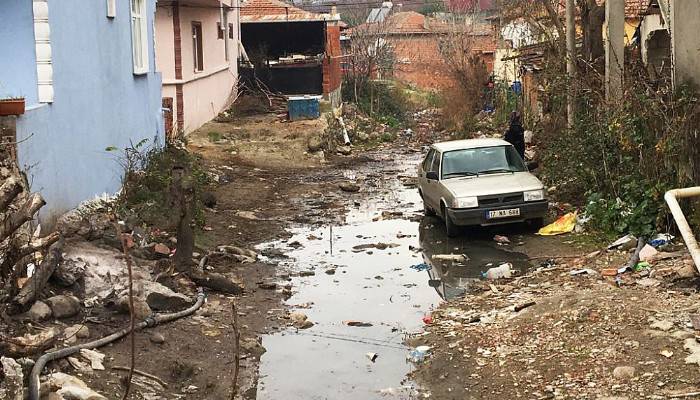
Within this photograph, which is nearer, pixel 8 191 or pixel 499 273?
pixel 8 191

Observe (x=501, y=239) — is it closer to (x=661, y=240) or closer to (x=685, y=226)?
(x=661, y=240)

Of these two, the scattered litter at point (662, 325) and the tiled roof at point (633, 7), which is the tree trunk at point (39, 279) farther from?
the tiled roof at point (633, 7)

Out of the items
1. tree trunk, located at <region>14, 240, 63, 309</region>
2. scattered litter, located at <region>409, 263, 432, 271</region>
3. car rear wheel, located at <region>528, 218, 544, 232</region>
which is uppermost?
tree trunk, located at <region>14, 240, 63, 309</region>

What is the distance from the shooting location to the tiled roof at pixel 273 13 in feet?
116

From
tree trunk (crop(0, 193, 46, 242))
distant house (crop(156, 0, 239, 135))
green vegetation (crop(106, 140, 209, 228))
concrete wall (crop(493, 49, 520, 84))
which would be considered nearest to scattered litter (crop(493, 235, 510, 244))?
green vegetation (crop(106, 140, 209, 228))

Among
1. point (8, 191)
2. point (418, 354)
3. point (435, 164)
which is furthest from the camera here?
point (435, 164)

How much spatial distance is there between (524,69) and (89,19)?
1768cm

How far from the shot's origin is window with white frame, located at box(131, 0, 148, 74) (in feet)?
54.6

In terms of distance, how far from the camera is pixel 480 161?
15.1 m

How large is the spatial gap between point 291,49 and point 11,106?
27414mm

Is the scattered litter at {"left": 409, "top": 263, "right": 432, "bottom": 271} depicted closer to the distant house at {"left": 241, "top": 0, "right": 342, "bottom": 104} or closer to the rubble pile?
the rubble pile

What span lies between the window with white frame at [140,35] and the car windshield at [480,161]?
6.17 metres

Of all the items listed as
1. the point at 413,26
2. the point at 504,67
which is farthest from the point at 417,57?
the point at 504,67

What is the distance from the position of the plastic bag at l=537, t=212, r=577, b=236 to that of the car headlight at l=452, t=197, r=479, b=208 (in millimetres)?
1255
